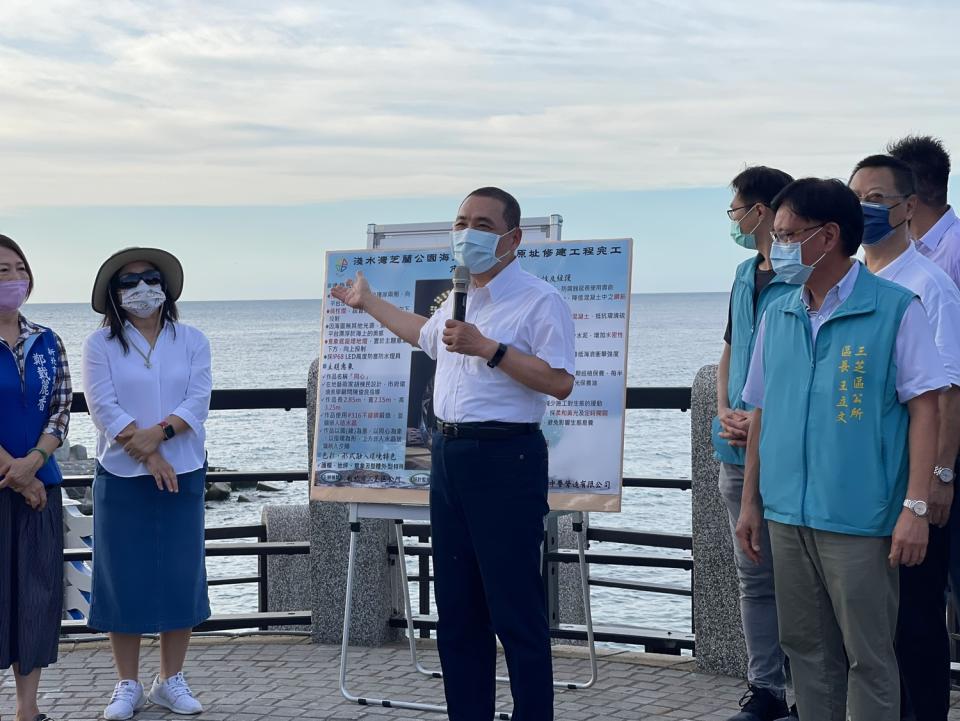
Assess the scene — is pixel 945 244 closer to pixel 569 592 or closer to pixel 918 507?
pixel 918 507

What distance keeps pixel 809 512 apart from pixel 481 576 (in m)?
1.28

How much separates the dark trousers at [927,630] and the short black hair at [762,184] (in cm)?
132

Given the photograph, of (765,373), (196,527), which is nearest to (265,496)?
(196,527)

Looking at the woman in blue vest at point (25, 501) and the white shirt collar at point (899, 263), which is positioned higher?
the white shirt collar at point (899, 263)

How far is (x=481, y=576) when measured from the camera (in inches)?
174

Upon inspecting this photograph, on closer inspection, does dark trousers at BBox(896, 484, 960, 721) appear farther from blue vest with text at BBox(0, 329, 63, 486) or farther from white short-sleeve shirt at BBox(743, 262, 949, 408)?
blue vest with text at BBox(0, 329, 63, 486)

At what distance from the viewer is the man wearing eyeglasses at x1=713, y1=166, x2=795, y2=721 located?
4672mm

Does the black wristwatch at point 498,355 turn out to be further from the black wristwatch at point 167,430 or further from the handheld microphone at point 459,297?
the black wristwatch at point 167,430

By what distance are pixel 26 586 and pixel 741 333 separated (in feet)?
9.94

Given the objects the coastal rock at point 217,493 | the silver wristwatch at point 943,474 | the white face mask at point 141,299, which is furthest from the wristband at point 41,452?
the coastal rock at point 217,493

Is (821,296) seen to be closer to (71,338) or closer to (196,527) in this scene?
(196,527)

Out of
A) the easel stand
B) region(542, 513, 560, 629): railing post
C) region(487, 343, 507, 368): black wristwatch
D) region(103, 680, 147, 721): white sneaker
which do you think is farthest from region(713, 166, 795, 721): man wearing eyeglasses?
region(103, 680, 147, 721): white sneaker

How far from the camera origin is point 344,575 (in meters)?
6.33

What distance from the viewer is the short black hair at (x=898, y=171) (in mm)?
4172
